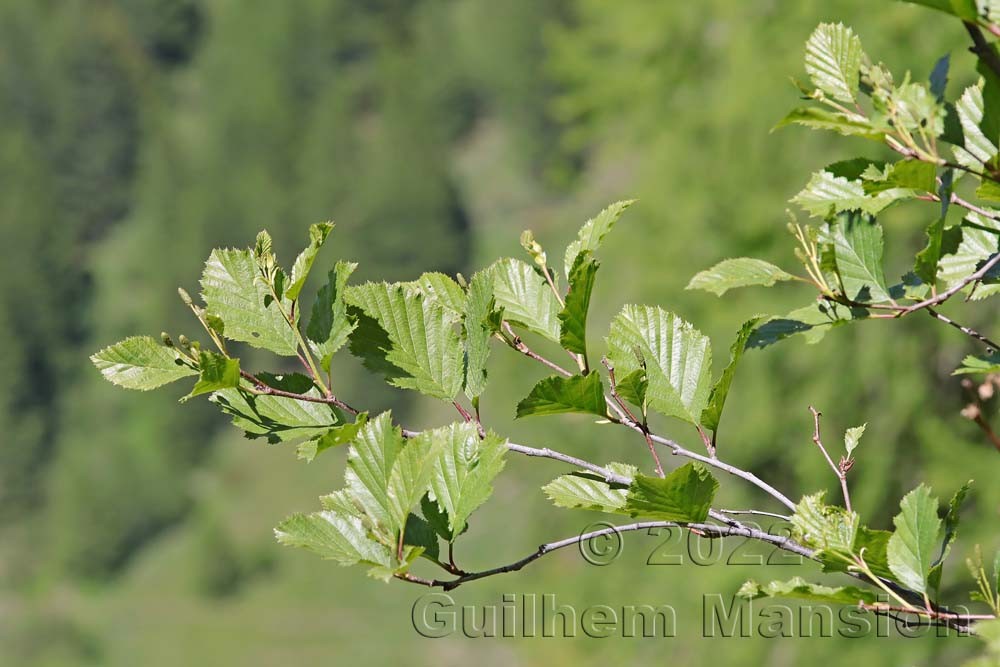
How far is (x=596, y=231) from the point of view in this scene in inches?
56.5

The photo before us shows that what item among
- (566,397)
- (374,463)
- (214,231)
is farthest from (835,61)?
(214,231)

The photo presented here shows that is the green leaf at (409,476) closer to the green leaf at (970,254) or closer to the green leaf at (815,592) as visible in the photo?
the green leaf at (815,592)

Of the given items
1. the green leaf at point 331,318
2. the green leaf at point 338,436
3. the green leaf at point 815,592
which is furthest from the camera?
the green leaf at point 331,318

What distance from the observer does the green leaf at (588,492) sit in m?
1.32

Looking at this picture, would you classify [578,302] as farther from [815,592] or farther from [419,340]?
[815,592]

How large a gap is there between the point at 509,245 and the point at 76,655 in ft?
77.1

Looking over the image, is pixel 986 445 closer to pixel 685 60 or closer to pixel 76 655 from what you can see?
pixel 685 60

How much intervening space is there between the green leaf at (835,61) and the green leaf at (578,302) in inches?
Result: 13.7

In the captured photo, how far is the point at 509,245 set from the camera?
44594mm

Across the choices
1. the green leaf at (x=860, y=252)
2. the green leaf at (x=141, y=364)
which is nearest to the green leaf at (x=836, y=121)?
the green leaf at (x=860, y=252)

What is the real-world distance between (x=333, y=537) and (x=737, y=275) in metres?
0.71

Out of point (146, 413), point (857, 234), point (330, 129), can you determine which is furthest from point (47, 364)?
point (857, 234)

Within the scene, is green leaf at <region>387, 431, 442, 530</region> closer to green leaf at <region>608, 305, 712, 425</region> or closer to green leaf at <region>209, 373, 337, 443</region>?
green leaf at <region>209, 373, 337, 443</region>

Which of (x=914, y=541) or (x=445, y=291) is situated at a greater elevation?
(x=445, y=291)
